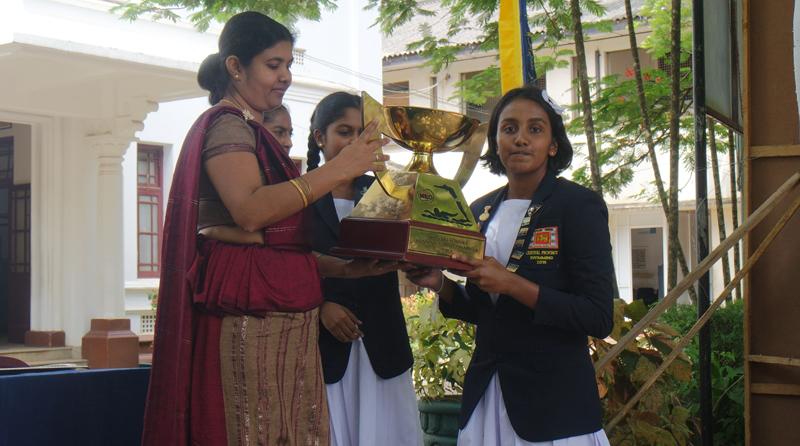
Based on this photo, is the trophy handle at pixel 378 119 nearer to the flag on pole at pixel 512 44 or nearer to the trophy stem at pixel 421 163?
the trophy stem at pixel 421 163

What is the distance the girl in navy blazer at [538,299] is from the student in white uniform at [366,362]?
1.49ft

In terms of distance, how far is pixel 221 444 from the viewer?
2.44 metres

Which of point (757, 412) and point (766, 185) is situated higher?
point (766, 185)

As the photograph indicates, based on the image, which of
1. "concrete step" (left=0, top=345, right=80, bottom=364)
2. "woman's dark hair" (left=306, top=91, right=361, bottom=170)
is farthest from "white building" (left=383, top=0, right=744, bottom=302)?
"woman's dark hair" (left=306, top=91, right=361, bottom=170)

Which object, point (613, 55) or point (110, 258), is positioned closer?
point (110, 258)

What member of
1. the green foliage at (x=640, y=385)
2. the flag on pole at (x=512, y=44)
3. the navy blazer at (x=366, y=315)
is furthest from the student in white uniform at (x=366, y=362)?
the flag on pole at (x=512, y=44)

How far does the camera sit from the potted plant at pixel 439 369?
451 cm

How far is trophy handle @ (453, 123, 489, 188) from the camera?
9.75 feet

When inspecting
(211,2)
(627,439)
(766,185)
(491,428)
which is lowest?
(627,439)

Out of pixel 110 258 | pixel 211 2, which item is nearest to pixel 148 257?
pixel 110 258

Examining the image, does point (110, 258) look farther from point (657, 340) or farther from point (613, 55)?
point (613, 55)

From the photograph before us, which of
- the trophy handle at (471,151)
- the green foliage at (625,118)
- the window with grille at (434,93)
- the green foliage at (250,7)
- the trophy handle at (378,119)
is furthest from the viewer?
the window with grille at (434,93)

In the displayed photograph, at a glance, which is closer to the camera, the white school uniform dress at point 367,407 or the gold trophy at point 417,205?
the gold trophy at point 417,205

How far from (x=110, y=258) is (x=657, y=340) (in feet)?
27.2
